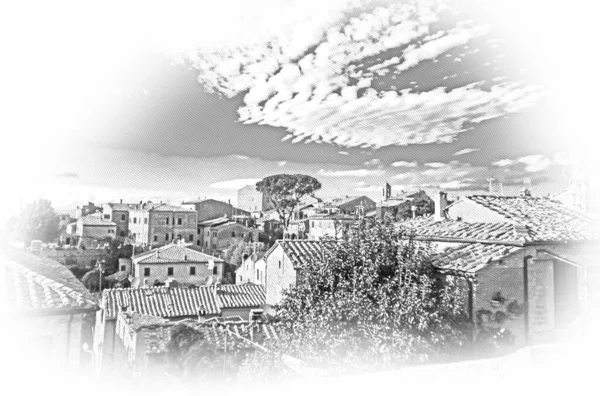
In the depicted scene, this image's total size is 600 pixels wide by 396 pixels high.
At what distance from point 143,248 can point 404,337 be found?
34.1 feet

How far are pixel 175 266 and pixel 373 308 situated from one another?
8.88 meters

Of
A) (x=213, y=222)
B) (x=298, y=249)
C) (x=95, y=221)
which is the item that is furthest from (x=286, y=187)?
(x=213, y=222)

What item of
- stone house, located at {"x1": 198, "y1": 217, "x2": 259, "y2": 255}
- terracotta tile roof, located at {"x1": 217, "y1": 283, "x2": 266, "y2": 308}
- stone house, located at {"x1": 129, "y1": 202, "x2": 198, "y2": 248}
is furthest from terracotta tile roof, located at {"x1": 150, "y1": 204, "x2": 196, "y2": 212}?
terracotta tile roof, located at {"x1": 217, "y1": 283, "x2": 266, "y2": 308}

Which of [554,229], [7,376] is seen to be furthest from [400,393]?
[554,229]

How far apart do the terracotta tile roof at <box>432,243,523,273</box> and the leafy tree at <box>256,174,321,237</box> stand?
4.01m

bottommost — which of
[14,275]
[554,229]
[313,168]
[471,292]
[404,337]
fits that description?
[404,337]

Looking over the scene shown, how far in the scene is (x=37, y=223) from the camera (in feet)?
19.9

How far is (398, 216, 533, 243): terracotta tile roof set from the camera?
3.33m

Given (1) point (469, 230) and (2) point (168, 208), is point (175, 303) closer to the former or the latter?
(1) point (469, 230)

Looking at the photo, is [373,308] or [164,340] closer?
→ [373,308]

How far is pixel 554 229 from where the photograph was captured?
11.6 feet

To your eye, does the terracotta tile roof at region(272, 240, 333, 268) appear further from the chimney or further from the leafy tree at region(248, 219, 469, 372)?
the leafy tree at region(248, 219, 469, 372)

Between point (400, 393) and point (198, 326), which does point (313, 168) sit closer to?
point (198, 326)

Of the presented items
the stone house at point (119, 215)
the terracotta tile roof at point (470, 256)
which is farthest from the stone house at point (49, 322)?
the stone house at point (119, 215)
